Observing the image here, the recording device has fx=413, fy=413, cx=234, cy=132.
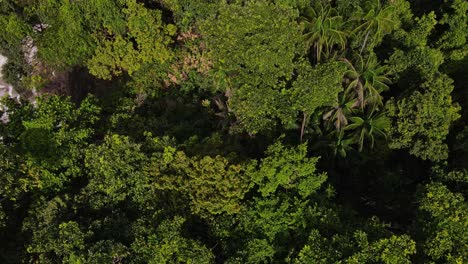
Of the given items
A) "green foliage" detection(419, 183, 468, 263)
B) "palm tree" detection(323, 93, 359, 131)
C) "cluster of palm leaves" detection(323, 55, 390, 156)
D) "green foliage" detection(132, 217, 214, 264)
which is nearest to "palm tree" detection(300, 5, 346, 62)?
"cluster of palm leaves" detection(323, 55, 390, 156)

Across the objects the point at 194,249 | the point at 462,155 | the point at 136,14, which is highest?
the point at 136,14

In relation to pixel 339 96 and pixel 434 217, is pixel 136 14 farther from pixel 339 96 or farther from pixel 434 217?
pixel 434 217

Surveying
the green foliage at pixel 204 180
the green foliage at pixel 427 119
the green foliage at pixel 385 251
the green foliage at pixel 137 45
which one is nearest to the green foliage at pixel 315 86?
the green foliage at pixel 427 119

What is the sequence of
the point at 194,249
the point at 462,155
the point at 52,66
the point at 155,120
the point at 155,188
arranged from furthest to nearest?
the point at 52,66
the point at 155,120
the point at 462,155
the point at 155,188
the point at 194,249

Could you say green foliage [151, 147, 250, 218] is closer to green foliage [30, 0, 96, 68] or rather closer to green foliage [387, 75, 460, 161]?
green foliage [387, 75, 460, 161]

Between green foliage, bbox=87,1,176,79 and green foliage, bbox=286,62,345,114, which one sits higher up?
green foliage, bbox=87,1,176,79

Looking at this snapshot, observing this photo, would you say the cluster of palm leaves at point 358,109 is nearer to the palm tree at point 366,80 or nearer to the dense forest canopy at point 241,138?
the palm tree at point 366,80

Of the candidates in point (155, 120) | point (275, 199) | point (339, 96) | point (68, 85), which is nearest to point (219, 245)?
point (275, 199)
